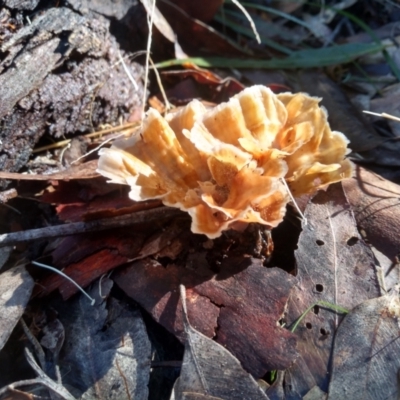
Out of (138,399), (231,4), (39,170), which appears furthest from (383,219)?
(231,4)

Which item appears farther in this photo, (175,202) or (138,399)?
(175,202)

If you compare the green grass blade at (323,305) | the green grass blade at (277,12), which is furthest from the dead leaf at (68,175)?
the green grass blade at (277,12)

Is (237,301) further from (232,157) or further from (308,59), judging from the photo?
(308,59)

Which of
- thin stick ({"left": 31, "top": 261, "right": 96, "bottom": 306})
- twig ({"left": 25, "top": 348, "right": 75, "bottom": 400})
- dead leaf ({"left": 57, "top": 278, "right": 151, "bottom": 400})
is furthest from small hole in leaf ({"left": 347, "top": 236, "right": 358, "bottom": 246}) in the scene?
twig ({"left": 25, "top": 348, "right": 75, "bottom": 400})

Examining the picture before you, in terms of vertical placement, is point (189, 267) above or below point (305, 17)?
below

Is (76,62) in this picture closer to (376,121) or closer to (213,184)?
(213,184)

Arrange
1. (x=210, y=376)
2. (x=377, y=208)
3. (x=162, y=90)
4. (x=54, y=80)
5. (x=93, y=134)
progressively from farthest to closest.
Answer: (x=162, y=90)
(x=93, y=134)
(x=54, y=80)
(x=377, y=208)
(x=210, y=376)

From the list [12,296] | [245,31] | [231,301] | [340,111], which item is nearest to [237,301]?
[231,301]
